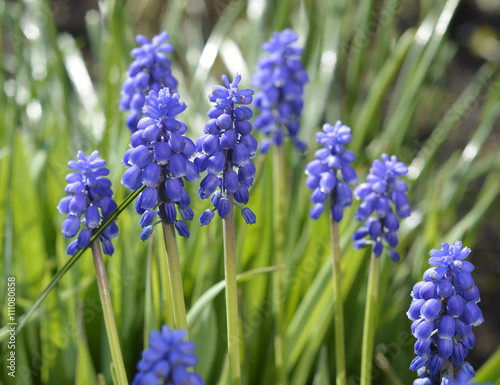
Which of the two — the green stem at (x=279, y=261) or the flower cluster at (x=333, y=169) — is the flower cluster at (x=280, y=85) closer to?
the green stem at (x=279, y=261)

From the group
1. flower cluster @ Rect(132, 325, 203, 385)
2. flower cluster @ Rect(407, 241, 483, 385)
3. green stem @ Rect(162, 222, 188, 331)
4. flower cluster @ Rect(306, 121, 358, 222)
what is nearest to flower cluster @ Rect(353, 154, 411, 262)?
flower cluster @ Rect(306, 121, 358, 222)

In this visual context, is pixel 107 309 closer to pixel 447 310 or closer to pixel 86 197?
pixel 86 197

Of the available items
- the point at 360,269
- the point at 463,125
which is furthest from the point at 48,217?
the point at 463,125

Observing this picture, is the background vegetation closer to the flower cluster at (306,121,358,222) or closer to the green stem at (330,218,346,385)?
the green stem at (330,218,346,385)

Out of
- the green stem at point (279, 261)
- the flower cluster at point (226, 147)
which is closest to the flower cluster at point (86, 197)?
the flower cluster at point (226, 147)

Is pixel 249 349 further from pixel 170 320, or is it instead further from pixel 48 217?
pixel 48 217

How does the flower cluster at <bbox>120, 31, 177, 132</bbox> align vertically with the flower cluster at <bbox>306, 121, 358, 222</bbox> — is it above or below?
above
